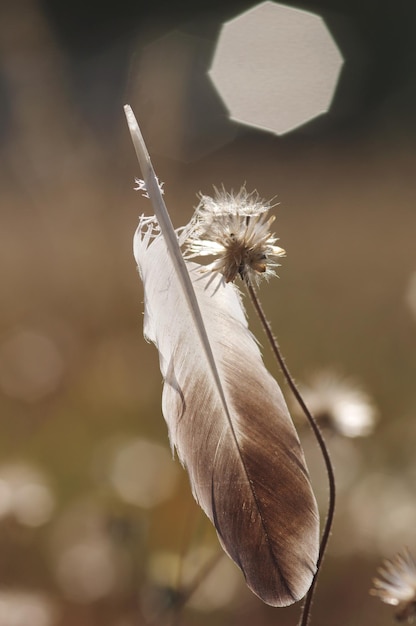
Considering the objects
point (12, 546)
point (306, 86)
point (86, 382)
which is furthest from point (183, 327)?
point (306, 86)

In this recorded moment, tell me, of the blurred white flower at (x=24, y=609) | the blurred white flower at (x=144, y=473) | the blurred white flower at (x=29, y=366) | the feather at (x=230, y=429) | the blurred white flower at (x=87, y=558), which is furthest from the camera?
the blurred white flower at (x=29, y=366)

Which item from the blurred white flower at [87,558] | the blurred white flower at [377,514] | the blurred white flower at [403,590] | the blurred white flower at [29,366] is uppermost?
the blurred white flower at [29,366]

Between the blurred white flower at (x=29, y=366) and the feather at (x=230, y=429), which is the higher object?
the blurred white flower at (x=29, y=366)

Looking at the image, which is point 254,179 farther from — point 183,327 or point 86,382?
point 183,327

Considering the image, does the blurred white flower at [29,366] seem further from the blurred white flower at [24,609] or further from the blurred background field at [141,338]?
the blurred white flower at [24,609]

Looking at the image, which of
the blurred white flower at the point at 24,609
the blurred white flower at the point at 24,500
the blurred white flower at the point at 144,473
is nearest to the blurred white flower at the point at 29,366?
the blurred white flower at the point at 144,473

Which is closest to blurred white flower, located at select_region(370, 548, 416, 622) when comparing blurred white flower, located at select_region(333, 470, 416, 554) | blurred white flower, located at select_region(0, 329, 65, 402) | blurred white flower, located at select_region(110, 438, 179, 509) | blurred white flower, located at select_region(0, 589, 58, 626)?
blurred white flower, located at select_region(0, 589, 58, 626)
